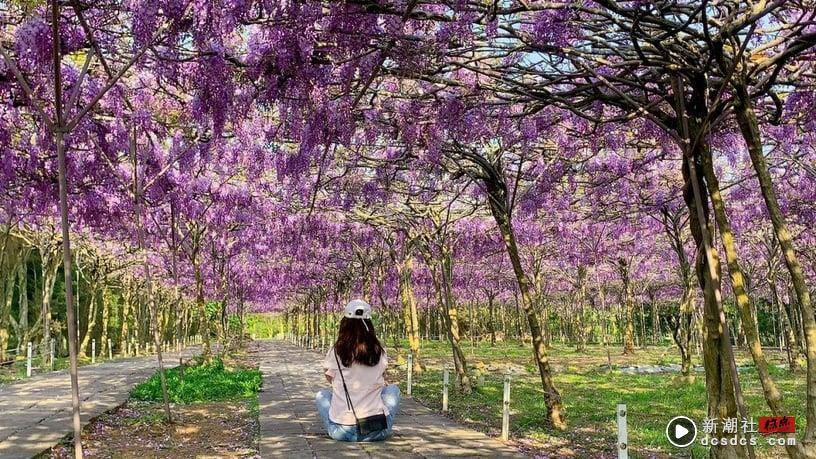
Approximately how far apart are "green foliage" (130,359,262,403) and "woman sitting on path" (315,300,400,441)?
16.7 feet

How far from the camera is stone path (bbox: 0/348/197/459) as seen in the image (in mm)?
7293

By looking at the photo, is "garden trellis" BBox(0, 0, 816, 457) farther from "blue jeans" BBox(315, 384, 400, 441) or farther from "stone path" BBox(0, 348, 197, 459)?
"blue jeans" BBox(315, 384, 400, 441)

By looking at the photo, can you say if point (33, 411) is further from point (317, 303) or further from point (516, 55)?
point (317, 303)

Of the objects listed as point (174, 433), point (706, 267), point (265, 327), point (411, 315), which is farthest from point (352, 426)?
point (265, 327)

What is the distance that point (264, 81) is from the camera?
620 centimetres

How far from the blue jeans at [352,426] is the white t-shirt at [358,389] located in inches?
4.0

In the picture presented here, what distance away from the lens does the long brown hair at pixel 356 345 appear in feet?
21.8

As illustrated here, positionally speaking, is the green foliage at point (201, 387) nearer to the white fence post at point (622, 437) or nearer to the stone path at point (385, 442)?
the stone path at point (385, 442)

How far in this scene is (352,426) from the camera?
6.89m

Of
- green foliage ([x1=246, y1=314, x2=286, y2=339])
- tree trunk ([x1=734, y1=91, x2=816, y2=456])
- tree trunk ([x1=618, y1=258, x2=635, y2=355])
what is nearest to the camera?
tree trunk ([x1=734, y1=91, x2=816, y2=456])

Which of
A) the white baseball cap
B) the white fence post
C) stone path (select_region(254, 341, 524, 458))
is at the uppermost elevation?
the white baseball cap

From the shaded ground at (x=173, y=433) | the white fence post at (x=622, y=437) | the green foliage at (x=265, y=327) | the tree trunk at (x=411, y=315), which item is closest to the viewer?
the white fence post at (x=622, y=437)

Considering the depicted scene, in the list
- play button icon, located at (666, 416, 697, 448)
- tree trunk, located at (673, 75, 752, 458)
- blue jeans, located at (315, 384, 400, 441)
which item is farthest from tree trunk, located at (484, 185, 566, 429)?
tree trunk, located at (673, 75, 752, 458)

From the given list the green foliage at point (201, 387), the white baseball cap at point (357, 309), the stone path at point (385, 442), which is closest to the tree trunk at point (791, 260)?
the stone path at point (385, 442)
